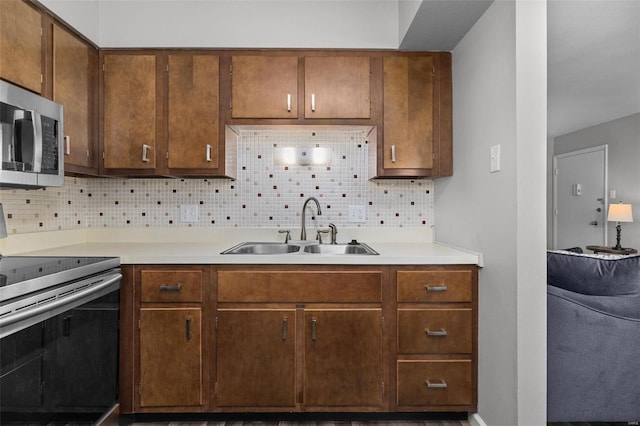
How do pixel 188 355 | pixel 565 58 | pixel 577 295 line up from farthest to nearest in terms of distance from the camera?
pixel 565 58 → pixel 188 355 → pixel 577 295

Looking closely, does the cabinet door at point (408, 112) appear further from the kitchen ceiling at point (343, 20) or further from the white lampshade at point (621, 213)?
the white lampshade at point (621, 213)

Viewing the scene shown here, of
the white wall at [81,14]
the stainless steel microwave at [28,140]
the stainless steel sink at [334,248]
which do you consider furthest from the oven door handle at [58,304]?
the white wall at [81,14]

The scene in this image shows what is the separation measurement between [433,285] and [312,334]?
67cm

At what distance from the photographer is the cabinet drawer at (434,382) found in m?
1.90

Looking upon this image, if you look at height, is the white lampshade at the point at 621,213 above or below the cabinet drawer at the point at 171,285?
above

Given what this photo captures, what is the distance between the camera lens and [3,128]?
1.44m

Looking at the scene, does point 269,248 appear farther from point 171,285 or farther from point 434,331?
point 434,331

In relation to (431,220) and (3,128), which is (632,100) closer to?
(431,220)

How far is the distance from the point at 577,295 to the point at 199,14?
2.53 meters

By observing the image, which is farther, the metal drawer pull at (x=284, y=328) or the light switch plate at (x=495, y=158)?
the metal drawer pull at (x=284, y=328)

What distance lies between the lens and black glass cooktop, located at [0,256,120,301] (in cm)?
125

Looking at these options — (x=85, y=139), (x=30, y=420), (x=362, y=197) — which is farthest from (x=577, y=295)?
(x=85, y=139)

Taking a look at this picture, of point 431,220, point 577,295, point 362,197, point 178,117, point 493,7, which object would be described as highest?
point 493,7

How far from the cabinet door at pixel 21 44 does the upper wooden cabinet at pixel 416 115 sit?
1.78m
